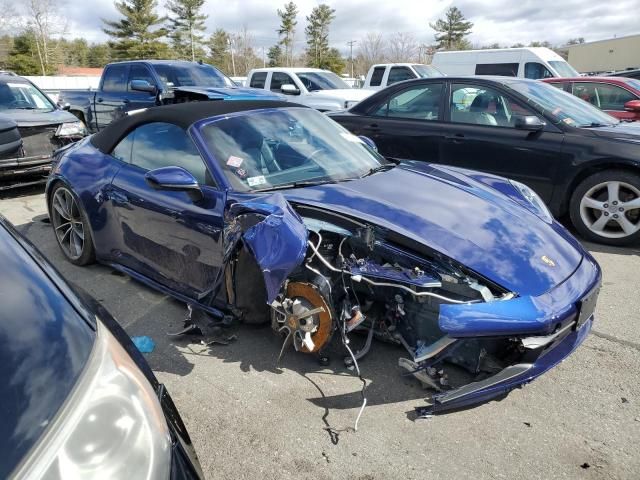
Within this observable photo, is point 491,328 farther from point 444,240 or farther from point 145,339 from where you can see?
point 145,339

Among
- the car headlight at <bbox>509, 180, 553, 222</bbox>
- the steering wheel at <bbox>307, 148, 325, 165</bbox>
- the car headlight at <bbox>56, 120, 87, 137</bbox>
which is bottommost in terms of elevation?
the car headlight at <bbox>56, 120, 87, 137</bbox>

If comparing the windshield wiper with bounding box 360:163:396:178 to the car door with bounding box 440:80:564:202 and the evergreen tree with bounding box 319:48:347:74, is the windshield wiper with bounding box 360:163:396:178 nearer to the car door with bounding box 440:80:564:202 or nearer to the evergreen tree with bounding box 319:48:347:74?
the car door with bounding box 440:80:564:202

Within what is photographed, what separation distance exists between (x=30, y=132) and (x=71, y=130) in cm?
57

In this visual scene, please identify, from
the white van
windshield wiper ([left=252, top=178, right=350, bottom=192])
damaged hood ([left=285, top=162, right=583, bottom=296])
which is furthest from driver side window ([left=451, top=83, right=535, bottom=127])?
the white van

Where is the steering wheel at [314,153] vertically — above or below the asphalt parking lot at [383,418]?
above

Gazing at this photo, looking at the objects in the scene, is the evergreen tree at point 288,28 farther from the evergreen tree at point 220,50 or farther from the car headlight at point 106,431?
the car headlight at point 106,431

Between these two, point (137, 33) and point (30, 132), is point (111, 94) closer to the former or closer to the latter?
point (30, 132)

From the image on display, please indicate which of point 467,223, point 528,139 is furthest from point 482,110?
point 467,223

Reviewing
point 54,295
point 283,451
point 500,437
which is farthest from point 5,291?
point 500,437

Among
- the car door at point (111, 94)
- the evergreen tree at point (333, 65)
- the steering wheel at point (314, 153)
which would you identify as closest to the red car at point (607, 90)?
the steering wheel at point (314, 153)

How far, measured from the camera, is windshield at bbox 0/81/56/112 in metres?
7.73

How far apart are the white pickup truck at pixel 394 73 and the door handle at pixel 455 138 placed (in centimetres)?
736

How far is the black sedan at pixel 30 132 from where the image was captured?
6.43 meters

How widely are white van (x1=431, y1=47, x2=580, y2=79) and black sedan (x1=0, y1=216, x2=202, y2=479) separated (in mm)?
12491
